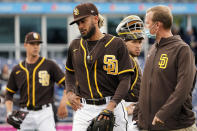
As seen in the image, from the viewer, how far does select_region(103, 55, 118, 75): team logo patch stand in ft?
17.7

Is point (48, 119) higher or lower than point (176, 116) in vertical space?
lower

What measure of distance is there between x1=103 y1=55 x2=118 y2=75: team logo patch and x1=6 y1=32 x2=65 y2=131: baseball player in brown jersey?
9.40 feet

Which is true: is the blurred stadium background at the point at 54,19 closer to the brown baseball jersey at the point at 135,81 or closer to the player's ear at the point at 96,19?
the brown baseball jersey at the point at 135,81

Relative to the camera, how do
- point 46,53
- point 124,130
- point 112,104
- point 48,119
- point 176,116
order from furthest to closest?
point 46,53
point 48,119
point 124,130
point 112,104
point 176,116

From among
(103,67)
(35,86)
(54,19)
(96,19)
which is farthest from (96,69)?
(54,19)

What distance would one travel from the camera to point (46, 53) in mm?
20531

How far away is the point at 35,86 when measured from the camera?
816 cm

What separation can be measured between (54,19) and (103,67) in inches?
637

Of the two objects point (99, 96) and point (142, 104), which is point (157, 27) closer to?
point (142, 104)

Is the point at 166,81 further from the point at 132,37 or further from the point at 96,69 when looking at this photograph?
the point at 132,37

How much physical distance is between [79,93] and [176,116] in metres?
1.50

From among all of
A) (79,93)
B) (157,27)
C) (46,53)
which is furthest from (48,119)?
(46,53)

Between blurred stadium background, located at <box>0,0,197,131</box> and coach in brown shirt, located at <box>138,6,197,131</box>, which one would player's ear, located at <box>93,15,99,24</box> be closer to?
coach in brown shirt, located at <box>138,6,197,131</box>

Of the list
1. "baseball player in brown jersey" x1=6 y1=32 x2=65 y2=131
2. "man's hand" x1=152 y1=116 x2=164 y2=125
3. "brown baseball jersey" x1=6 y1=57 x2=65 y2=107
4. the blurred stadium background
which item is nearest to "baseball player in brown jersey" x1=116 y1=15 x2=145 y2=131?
"man's hand" x1=152 y1=116 x2=164 y2=125
